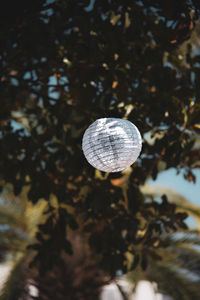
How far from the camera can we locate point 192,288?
5.09 m

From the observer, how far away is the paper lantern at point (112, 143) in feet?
5.41

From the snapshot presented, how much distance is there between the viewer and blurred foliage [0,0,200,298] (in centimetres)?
219

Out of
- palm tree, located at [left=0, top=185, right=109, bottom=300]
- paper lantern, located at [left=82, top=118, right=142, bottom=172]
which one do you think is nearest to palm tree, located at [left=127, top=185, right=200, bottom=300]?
palm tree, located at [left=0, top=185, right=109, bottom=300]

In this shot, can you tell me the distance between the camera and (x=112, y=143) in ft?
5.41

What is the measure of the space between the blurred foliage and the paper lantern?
0.86 ft

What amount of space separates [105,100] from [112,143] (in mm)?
570

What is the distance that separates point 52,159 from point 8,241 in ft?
12.5

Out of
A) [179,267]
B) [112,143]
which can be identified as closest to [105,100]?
[112,143]

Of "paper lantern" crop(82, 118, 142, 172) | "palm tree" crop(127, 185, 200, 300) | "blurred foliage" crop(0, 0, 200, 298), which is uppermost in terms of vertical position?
"blurred foliage" crop(0, 0, 200, 298)

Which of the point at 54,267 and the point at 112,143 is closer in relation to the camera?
the point at 112,143

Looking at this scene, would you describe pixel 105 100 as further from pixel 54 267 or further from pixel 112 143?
pixel 54 267

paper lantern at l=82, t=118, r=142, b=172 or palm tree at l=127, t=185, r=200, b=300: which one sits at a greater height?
paper lantern at l=82, t=118, r=142, b=172

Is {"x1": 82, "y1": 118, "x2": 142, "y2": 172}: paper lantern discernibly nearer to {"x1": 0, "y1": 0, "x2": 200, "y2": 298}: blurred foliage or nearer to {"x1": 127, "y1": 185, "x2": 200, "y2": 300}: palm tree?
{"x1": 0, "y1": 0, "x2": 200, "y2": 298}: blurred foliage

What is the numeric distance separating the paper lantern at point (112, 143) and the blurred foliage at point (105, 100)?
26 cm
